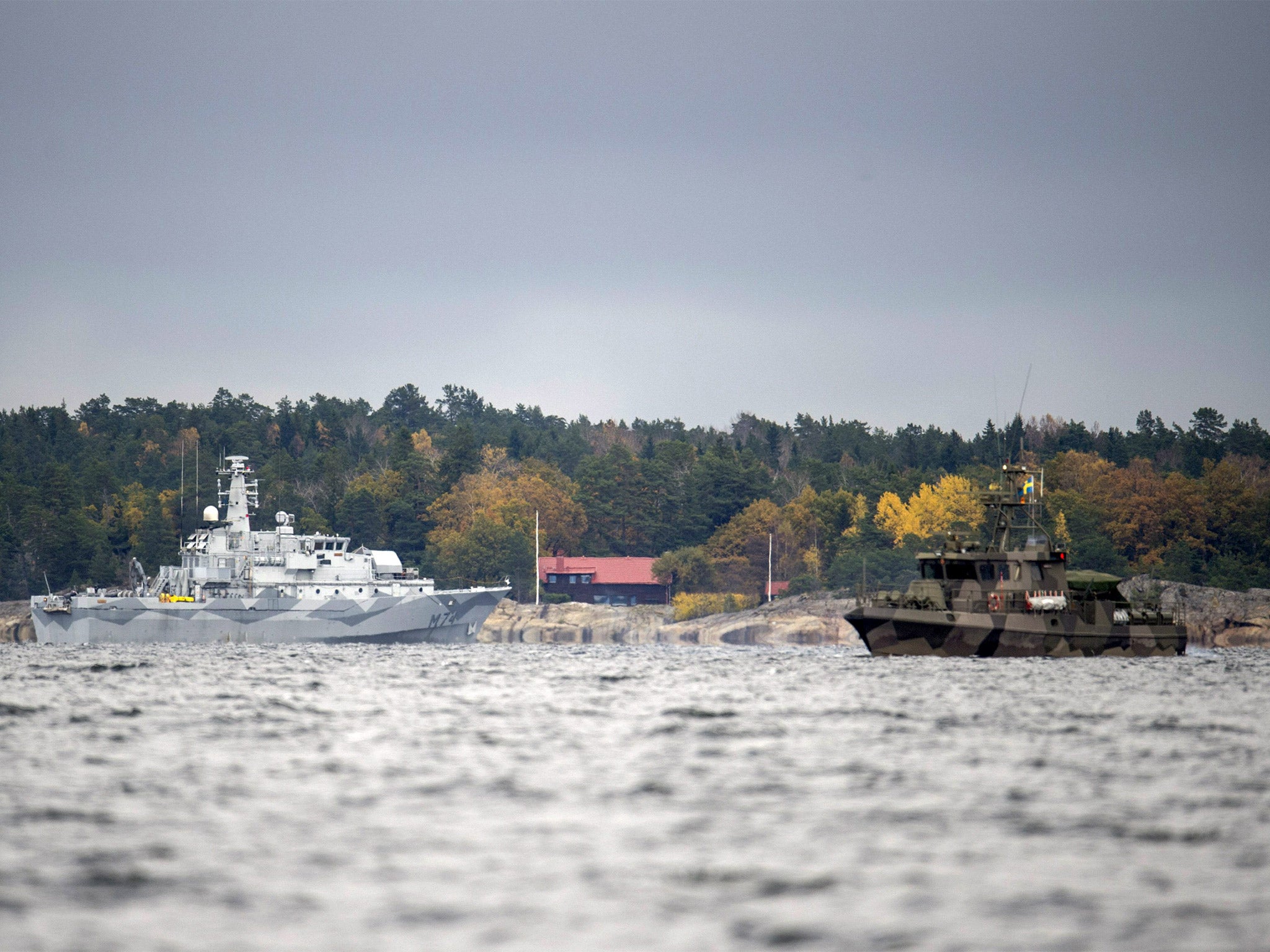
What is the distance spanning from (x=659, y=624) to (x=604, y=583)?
14702 mm

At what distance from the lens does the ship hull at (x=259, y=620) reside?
9050cm

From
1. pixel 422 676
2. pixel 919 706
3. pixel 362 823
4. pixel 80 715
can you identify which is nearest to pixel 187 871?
pixel 362 823

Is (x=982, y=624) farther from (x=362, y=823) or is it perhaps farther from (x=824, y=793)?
(x=362, y=823)

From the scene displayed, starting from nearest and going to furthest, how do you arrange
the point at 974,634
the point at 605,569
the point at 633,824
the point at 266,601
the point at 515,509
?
the point at 633,824 < the point at 974,634 < the point at 266,601 < the point at 605,569 < the point at 515,509

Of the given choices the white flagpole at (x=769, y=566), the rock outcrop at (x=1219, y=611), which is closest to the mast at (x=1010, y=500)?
the rock outcrop at (x=1219, y=611)

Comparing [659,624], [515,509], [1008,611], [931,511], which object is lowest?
[659,624]

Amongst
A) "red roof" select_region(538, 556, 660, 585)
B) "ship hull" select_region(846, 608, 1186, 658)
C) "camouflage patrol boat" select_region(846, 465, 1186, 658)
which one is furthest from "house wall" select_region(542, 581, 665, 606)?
"ship hull" select_region(846, 608, 1186, 658)

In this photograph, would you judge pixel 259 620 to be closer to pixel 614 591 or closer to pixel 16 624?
pixel 16 624

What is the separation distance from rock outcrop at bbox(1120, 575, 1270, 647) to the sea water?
3319 inches

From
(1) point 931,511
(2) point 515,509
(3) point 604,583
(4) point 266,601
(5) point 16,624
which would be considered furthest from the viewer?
(2) point 515,509

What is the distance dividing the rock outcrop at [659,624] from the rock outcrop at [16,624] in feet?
143

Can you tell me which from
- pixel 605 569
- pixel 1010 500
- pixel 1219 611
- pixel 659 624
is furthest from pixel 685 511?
pixel 1010 500

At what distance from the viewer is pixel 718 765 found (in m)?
24.0

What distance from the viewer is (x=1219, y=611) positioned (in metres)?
118
